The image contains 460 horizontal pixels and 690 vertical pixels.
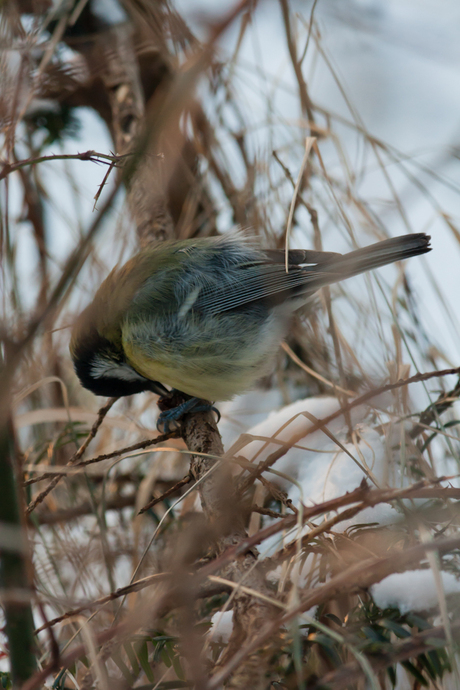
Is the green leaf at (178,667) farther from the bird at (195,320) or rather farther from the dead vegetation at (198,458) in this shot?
the bird at (195,320)

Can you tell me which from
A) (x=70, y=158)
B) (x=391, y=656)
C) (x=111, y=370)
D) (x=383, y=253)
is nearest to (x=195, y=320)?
(x=111, y=370)

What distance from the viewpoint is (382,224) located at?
2.22 metres

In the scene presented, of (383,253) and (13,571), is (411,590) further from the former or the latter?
(383,253)

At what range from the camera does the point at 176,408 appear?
222 centimetres

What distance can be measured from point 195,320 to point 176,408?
37 centimetres

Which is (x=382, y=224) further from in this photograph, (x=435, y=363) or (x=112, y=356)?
(x=112, y=356)

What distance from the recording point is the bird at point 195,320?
2.22m

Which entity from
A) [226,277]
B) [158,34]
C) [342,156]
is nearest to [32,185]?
[158,34]

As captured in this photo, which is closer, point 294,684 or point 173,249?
point 294,684

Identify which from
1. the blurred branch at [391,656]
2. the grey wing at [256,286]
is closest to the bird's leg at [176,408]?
the grey wing at [256,286]

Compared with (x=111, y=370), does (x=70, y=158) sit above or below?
above

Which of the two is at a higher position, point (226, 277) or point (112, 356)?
point (226, 277)

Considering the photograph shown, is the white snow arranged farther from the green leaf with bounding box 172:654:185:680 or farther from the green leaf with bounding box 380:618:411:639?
the green leaf with bounding box 172:654:185:680

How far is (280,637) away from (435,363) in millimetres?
1401
